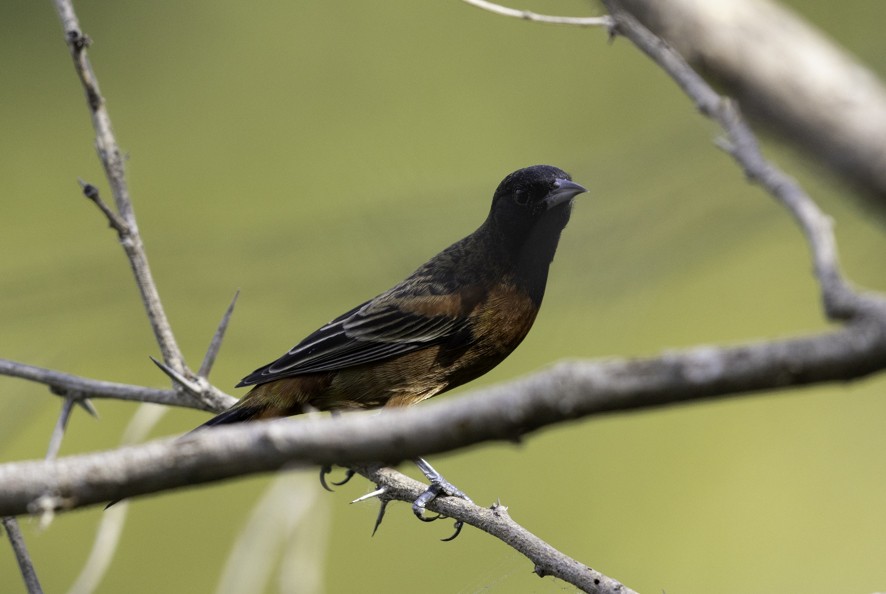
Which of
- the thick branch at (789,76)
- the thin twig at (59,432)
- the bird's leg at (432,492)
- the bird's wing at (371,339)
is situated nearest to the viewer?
the thick branch at (789,76)

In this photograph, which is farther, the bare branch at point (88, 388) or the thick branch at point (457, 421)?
the bare branch at point (88, 388)

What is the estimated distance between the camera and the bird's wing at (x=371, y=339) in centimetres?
333

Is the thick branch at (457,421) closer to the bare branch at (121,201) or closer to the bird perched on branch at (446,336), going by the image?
the bare branch at (121,201)

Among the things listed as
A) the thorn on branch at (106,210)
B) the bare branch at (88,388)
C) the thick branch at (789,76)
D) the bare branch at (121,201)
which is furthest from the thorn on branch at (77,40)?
the thick branch at (789,76)

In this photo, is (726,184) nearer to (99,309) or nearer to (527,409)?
(527,409)

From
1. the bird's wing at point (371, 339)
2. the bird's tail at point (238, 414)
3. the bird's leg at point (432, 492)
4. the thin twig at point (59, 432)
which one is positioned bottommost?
the bird's leg at point (432, 492)

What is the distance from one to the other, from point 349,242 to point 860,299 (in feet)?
8.05

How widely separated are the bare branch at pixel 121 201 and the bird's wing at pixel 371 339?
404 millimetres

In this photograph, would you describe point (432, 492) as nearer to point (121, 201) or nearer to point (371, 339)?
point (371, 339)

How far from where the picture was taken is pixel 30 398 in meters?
3.43

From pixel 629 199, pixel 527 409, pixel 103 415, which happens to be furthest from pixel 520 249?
pixel 103 415

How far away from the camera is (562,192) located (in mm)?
3270

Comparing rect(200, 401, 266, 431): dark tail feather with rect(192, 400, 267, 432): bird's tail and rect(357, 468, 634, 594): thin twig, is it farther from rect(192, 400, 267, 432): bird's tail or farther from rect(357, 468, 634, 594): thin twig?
rect(357, 468, 634, 594): thin twig

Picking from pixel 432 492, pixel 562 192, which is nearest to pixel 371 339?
pixel 432 492
